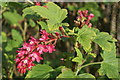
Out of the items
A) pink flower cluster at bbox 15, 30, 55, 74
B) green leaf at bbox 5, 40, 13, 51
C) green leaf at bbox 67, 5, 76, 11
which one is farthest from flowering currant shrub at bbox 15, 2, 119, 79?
green leaf at bbox 67, 5, 76, 11

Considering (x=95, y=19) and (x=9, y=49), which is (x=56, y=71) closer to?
(x=9, y=49)

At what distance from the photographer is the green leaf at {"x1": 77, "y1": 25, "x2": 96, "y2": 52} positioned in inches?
58.4

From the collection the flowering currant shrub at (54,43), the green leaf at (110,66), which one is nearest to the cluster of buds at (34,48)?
the flowering currant shrub at (54,43)

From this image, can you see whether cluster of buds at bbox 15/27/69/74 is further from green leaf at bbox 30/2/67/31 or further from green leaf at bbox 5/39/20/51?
green leaf at bbox 5/39/20/51

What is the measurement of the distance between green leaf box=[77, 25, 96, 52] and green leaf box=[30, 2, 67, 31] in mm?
157

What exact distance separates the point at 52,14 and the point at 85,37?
0.29 m

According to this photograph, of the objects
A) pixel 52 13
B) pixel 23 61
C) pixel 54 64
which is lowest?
pixel 54 64

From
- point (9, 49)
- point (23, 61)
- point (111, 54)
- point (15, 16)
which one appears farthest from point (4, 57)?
point (15, 16)

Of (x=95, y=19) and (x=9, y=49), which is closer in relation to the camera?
(x=9, y=49)

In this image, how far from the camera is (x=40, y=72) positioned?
169 centimetres

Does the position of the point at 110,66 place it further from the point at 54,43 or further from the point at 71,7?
the point at 71,7

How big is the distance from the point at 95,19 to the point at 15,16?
1.55 meters

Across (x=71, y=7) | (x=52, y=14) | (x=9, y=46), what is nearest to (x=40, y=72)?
(x=52, y=14)

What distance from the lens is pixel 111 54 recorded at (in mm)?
1819
